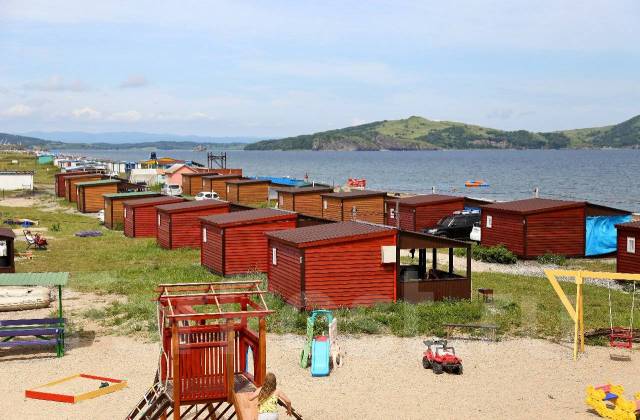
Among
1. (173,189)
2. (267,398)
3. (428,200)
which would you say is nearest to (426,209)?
(428,200)

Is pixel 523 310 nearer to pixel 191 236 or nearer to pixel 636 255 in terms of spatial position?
pixel 636 255

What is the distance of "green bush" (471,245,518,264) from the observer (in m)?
35.4

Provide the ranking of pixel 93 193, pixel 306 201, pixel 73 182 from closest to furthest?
pixel 306 201, pixel 93 193, pixel 73 182

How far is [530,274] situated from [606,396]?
704 inches

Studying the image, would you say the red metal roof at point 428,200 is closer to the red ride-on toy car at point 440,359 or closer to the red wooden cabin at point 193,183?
the red ride-on toy car at point 440,359

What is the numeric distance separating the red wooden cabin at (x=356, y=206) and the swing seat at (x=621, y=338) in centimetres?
2835

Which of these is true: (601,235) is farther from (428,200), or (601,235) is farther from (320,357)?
(320,357)

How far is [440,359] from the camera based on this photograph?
58.4 feet

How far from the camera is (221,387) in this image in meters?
12.0

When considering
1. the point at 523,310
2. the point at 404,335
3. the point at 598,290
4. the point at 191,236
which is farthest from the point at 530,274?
the point at 191,236

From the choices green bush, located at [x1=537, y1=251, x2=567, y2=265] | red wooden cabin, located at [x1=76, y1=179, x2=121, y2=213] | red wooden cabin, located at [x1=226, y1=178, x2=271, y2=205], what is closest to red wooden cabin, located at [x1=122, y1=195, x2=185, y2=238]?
red wooden cabin, located at [x1=76, y1=179, x2=121, y2=213]

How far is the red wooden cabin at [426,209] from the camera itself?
1759 inches

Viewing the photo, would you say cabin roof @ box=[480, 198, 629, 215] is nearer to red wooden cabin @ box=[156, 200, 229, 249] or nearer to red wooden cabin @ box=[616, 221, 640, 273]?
red wooden cabin @ box=[616, 221, 640, 273]

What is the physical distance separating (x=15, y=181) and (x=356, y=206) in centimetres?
5399
